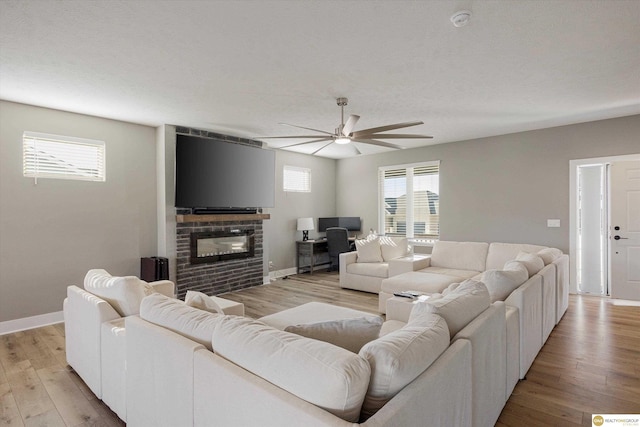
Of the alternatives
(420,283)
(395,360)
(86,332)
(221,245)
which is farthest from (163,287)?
(420,283)

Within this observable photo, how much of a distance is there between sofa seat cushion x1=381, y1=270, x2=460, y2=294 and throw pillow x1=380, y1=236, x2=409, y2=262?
117 centimetres

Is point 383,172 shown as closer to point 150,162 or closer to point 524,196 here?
point 524,196

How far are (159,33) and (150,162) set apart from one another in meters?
3.07

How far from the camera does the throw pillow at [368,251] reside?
5.70 m

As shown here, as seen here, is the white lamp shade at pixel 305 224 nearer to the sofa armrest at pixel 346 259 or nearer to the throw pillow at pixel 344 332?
the sofa armrest at pixel 346 259

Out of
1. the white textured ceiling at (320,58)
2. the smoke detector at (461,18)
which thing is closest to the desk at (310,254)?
the white textured ceiling at (320,58)

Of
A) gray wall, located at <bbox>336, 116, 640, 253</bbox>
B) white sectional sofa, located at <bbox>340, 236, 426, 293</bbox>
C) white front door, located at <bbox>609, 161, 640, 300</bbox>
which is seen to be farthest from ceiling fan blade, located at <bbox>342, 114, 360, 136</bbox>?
white front door, located at <bbox>609, 161, 640, 300</bbox>

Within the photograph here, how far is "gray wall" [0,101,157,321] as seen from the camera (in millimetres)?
3879

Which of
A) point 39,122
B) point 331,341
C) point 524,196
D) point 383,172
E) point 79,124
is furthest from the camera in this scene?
point 383,172

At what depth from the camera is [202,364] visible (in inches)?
54.4

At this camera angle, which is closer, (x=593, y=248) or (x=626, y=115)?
(x=626, y=115)

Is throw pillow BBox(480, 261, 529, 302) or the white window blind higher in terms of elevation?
the white window blind

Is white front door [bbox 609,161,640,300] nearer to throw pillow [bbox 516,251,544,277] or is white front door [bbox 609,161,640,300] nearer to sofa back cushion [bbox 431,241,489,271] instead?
sofa back cushion [bbox 431,241,489,271]

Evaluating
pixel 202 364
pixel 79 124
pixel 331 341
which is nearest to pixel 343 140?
pixel 331 341
